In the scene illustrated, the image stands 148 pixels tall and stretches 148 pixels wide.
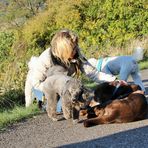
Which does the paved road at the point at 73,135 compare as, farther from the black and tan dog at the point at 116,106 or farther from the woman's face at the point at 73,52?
the woman's face at the point at 73,52

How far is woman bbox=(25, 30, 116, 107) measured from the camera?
7.29 m

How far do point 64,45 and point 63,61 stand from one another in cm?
28

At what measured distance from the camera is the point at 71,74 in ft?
25.1

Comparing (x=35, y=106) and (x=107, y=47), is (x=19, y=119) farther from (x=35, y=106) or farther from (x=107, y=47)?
(x=107, y=47)

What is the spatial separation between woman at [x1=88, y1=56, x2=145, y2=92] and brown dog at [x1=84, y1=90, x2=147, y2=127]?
4.57ft

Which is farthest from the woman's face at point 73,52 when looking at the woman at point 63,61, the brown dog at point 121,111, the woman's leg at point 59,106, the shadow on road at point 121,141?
the shadow on road at point 121,141

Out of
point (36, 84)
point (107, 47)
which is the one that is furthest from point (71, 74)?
point (107, 47)

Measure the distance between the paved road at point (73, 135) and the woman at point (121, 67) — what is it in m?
1.51

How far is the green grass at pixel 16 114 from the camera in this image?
24.6 feet

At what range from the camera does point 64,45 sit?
7258 millimetres

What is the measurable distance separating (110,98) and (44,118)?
1080 millimetres

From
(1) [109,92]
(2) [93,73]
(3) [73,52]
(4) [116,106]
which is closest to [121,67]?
(2) [93,73]

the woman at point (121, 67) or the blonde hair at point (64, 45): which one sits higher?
the blonde hair at point (64, 45)

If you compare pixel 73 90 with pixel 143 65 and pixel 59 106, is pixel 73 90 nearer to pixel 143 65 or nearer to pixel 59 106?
pixel 59 106
